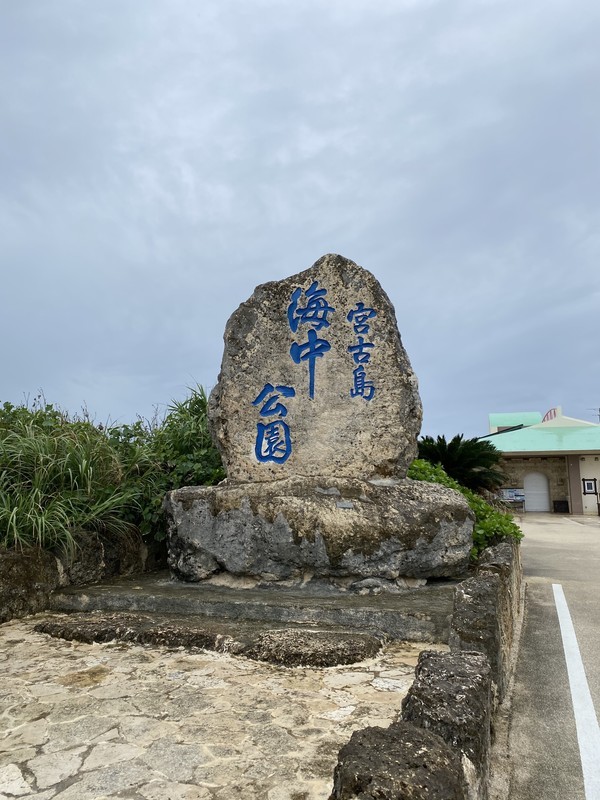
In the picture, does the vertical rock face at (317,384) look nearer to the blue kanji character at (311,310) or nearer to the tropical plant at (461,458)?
the blue kanji character at (311,310)

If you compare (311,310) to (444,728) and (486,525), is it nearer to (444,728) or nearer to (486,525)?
(486,525)

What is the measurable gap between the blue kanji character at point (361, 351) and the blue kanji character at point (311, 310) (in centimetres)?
31

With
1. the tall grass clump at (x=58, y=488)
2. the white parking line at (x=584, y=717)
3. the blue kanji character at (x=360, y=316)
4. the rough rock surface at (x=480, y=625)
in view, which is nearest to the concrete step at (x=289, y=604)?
the rough rock surface at (x=480, y=625)

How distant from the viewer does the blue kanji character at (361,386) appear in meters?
4.71

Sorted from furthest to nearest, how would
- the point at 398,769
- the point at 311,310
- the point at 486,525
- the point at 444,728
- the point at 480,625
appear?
the point at 486,525, the point at 311,310, the point at 480,625, the point at 444,728, the point at 398,769

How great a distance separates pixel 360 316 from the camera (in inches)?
191

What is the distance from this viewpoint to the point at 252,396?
16.1 feet

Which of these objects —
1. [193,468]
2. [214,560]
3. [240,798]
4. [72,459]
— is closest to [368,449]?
[214,560]

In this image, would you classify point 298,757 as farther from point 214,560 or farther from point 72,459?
point 72,459

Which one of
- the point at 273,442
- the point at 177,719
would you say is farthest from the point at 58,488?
the point at 177,719

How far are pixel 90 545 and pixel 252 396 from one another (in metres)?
1.84

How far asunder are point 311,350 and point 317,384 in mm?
306

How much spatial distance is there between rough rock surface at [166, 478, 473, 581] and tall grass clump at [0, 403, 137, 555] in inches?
36.7

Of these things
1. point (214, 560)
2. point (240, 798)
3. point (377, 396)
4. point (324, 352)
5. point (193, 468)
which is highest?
point (324, 352)
